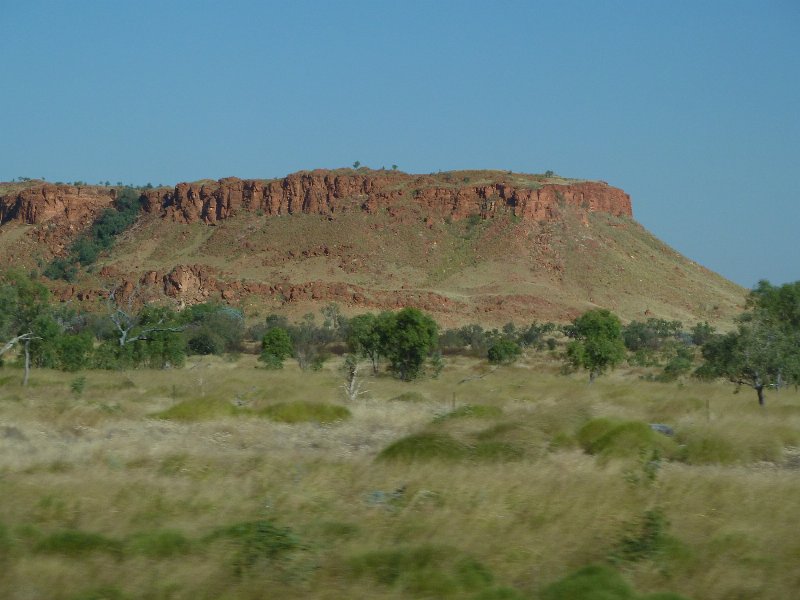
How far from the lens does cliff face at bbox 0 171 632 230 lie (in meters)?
117

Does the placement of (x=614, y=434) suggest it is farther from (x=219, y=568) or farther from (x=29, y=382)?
(x=29, y=382)

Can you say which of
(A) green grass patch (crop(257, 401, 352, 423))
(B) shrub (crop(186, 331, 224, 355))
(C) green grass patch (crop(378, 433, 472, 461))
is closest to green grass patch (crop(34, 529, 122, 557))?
(C) green grass patch (crop(378, 433, 472, 461))

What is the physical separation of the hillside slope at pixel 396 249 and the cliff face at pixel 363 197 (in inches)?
8.3

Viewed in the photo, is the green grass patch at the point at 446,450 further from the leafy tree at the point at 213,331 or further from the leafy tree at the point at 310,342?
the leafy tree at the point at 213,331

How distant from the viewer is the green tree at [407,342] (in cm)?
4653

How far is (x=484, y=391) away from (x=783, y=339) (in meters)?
9.26

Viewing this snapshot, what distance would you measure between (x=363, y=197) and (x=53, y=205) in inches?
2044

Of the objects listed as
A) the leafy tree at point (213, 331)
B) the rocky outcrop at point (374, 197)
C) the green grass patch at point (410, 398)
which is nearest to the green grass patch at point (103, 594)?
the green grass patch at point (410, 398)

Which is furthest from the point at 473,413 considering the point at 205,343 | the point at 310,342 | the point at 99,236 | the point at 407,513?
the point at 99,236

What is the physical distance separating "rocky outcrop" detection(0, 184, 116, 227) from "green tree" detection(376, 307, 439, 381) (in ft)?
326

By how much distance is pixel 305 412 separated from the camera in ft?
61.4

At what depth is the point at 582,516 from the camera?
8086 millimetres

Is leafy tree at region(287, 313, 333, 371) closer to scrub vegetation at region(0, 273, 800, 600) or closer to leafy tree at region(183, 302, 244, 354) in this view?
leafy tree at region(183, 302, 244, 354)

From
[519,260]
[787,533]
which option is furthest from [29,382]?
[519,260]
